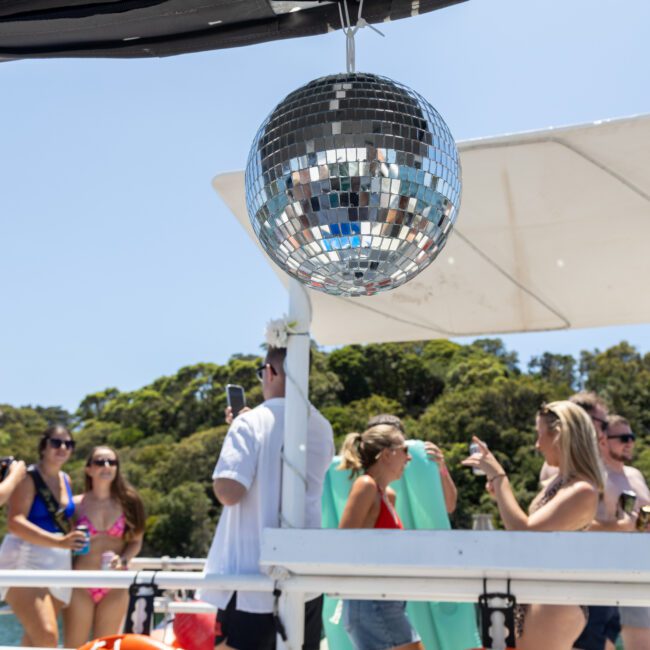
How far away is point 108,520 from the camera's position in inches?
135

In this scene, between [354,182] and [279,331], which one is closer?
[354,182]

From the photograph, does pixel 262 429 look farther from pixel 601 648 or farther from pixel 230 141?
pixel 601 648

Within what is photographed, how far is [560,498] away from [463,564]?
0.76 metres

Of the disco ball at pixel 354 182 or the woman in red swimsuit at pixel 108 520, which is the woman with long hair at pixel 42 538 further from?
the disco ball at pixel 354 182

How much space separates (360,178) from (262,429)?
1.41m

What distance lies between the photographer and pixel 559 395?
32.8 m

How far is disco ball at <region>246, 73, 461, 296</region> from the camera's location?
107 centimetres

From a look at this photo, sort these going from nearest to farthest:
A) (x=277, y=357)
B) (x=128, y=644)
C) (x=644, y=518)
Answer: (x=128, y=644) → (x=644, y=518) → (x=277, y=357)

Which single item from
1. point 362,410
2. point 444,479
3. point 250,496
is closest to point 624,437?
point 444,479

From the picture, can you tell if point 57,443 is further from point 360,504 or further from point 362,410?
point 362,410

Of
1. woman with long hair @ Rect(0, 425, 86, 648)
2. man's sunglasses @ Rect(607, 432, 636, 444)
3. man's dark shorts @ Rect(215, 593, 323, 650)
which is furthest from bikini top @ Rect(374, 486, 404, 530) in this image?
woman with long hair @ Rect(0, 425, 86, 648)

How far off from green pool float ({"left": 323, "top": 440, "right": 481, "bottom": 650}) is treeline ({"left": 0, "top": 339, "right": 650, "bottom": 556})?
24479 millimetres

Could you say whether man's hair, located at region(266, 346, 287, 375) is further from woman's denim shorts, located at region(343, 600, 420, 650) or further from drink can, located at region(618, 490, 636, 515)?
drink can, located at region(618, 490, 636, 515)

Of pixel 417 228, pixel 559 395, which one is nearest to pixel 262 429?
pixel 417 228
